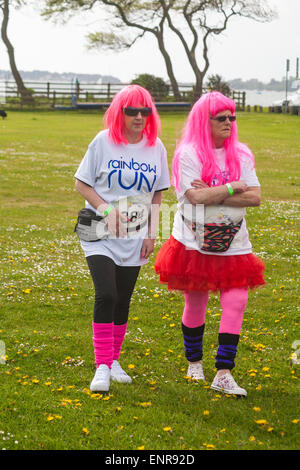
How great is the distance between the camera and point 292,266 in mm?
9516

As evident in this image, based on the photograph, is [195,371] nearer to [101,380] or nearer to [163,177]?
[101,380]

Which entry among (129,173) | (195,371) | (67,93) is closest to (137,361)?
(195,371)

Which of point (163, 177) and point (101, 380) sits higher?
point (163, 177)

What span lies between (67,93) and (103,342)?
4875 cm

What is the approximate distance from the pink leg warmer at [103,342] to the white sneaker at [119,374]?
264mm

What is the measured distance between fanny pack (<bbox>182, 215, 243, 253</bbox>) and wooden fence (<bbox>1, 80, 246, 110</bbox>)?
46235 millimetres

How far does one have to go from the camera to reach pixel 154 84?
5334 centimetres

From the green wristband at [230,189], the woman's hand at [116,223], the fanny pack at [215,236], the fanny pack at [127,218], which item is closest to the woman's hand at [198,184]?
the green wristband at [230,189]

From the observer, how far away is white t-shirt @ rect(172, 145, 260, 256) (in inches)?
192

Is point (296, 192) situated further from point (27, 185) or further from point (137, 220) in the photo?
point (137, 220)

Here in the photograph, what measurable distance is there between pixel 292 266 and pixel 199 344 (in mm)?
4521

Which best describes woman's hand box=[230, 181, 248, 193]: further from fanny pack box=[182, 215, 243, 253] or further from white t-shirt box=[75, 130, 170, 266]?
white t-shirt box=[75, 130, 170, 266]

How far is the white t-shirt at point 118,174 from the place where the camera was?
4949 millimetres

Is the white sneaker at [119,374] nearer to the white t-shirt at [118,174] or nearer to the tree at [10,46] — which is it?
the white t-shirt at [118,174]
